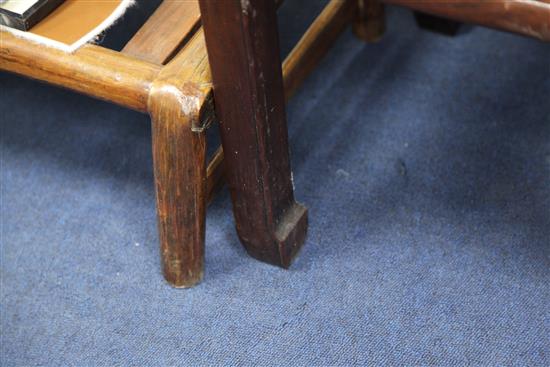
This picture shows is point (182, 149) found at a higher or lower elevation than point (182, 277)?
higher

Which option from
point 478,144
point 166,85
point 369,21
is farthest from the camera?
point 369,21

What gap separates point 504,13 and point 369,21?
0.48 metres

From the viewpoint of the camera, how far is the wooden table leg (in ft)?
2.78

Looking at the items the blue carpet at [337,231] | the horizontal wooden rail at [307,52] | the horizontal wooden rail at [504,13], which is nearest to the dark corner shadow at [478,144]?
the blue carpet at [337,231]

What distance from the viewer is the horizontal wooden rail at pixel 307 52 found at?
1.08 m

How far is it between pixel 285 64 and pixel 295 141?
19cm

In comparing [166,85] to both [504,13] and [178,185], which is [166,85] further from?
[504,13]

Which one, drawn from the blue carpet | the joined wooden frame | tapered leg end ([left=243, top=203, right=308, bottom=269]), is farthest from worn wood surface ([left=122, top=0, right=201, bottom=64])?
tapered leg end ([left=243, top=203, right=308, bottom=269])

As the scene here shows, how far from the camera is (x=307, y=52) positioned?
1.16 m

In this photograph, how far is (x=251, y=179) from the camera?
1.01m

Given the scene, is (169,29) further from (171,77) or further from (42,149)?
(42,149)

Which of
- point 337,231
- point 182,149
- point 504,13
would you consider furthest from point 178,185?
point 504,13

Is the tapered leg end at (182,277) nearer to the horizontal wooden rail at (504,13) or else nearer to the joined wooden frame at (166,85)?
the joined wooden frame at (166,85)

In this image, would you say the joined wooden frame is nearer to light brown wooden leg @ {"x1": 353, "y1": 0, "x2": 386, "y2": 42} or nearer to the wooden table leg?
the wooden table leg
